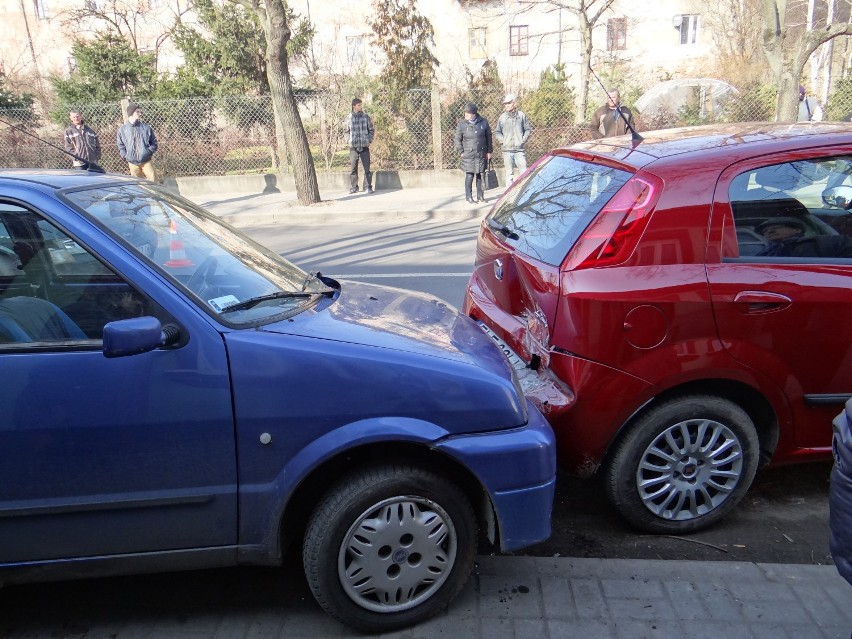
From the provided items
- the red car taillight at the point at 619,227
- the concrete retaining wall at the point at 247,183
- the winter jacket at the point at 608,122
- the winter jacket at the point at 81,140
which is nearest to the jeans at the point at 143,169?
the winter jacket at the point at 81,140

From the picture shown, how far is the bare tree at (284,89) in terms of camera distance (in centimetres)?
1301

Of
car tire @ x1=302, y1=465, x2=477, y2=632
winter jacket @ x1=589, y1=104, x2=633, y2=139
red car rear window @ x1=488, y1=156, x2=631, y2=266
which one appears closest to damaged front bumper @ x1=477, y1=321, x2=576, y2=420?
red car rear window @ x1=488, y1=156, x2=631, y2=266

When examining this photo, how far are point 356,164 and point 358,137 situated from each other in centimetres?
67

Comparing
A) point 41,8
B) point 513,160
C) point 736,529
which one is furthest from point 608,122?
point 41,8

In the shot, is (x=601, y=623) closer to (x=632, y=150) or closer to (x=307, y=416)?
(x=307, y=416)

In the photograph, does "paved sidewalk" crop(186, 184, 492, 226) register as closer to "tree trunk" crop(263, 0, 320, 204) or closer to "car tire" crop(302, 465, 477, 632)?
"tree trunk" crop(263, 0, 320, 204)

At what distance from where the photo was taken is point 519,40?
33438 mm

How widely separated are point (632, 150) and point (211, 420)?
234cm

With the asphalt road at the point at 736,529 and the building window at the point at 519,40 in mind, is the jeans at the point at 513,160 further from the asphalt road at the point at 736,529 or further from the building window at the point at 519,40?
the building window at the point at 519,40

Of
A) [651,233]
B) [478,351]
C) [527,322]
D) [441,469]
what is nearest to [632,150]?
[651,233]

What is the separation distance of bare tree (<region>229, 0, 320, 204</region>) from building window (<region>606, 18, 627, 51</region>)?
21.7 m

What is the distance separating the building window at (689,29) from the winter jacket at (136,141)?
2664 cm

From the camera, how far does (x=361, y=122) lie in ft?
48.5

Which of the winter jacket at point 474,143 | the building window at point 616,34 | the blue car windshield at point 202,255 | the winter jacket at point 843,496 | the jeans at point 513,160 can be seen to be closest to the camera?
the winter jacket at point 843,496
